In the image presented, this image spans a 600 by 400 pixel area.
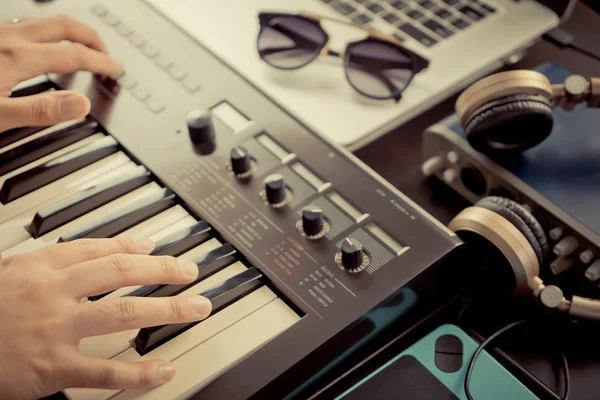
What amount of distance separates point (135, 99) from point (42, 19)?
0.74ft

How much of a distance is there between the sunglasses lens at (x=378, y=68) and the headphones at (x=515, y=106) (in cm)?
22

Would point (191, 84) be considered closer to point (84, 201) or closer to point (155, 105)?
point (155, 105)

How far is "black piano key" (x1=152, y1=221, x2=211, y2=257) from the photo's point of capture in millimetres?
853

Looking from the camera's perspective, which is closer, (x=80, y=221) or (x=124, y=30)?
(x=80, y=221)

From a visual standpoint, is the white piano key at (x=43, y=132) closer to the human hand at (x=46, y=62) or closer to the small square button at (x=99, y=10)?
the human hand at (x=46, y=62)

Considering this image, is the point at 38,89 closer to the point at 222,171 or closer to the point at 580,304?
the point at 222,171

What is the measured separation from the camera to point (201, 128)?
0.97m

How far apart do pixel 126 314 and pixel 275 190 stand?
26cm

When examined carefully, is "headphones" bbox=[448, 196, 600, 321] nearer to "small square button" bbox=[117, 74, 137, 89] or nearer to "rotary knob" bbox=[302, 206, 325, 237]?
"rotary knob" bbox=[302, 206, 325, 237]

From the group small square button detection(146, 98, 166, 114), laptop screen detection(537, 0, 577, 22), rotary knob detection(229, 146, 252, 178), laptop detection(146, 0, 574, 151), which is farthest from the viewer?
laptop screen detection(537, 0, 577, 22)

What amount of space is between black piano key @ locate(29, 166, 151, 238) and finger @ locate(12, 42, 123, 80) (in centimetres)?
22

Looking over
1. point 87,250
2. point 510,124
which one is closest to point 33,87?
point 87,250

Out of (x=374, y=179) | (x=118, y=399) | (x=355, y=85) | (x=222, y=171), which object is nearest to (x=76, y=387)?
(x=118, y=399)

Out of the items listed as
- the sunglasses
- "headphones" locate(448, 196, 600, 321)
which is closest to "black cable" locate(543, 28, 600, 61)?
the sunglasses
